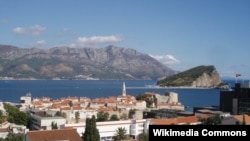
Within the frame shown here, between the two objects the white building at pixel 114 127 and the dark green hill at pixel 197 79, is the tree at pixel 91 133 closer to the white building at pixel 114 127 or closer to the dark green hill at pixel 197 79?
the white building at pixel 114 127

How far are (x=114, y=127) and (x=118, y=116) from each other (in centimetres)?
853

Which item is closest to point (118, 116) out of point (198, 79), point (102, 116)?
point (102, 116)

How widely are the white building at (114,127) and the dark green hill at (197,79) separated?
246ft

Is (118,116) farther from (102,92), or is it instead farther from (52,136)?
(102,92)

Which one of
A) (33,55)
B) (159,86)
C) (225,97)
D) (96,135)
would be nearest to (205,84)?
(159,86)


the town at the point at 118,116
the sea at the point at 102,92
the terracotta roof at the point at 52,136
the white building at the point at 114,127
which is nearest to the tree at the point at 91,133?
the town at the point at 118,116

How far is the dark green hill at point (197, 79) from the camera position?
97938 millimetres

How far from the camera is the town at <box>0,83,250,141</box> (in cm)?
2005

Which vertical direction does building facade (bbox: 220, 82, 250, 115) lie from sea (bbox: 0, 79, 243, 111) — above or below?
above

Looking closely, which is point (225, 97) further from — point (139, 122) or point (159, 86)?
point (159, 86)

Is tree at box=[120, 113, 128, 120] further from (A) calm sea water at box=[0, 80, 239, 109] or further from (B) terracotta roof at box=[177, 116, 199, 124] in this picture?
(A) calm sea water at box=[0, 80, 239, 109]

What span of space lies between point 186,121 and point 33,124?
904cm

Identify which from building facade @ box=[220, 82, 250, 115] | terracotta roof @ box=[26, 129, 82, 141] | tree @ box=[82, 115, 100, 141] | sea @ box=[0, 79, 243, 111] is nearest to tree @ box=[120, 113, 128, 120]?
building facade @ box=[220, 82, 250, 115]

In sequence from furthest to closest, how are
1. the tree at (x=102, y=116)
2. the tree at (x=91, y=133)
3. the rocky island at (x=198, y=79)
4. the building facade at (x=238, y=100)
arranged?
the rocky island at (x=198, y=79) < the building facade at (x=238, y=100) < the tree at (x=102, y=116) < the tree at (x=91, y=133)
